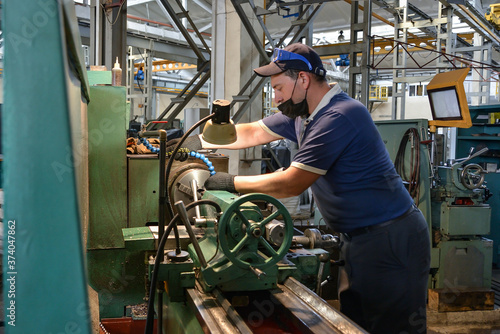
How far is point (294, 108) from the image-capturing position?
68.4 inches

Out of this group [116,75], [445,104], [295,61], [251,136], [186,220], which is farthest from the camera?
[445,104]

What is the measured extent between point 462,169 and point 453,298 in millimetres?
928

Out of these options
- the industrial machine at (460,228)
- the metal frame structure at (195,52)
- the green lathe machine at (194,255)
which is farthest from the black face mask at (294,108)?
the metal frame structure at (195,52)

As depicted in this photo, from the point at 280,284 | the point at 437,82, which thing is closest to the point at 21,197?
the point at 280,284

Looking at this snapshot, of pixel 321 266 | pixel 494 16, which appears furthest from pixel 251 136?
pixel 494 16

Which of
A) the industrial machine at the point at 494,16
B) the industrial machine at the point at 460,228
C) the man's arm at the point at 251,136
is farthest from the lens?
the industrial machine at the point at 494,16

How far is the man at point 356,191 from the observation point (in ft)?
5.08

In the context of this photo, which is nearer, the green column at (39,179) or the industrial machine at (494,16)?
the green column at (39,179)

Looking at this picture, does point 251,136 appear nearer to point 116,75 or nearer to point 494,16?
point 116,75

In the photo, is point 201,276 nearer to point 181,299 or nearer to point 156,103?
point 181,299

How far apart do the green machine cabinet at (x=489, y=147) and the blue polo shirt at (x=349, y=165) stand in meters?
3.22

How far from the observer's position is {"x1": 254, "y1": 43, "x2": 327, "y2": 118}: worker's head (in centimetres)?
164

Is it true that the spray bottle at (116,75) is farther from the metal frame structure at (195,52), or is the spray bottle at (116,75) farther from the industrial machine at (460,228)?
the industrial machine at (460,228)

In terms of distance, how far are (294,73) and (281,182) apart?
0.41 m
